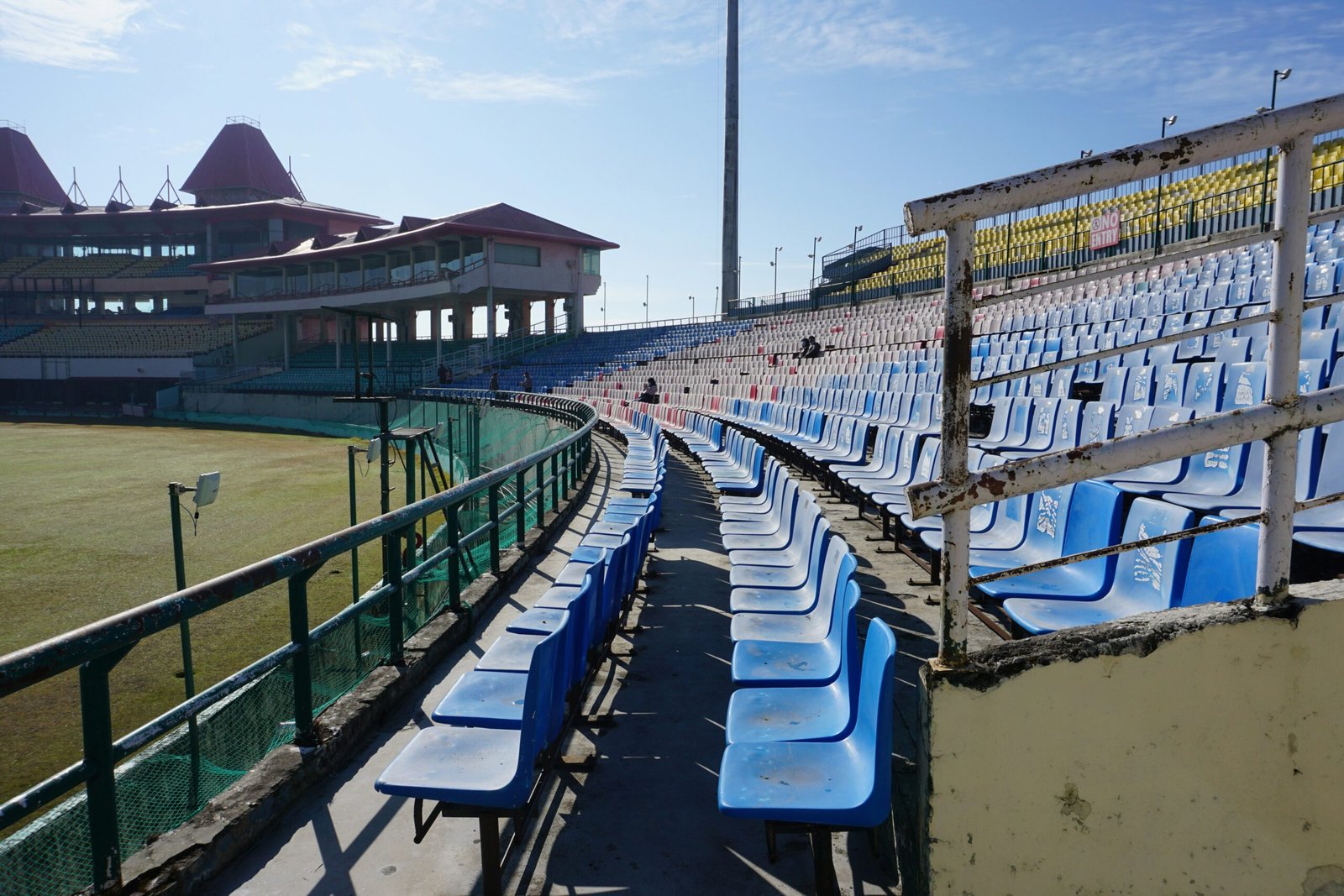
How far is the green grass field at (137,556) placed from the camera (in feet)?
20.9

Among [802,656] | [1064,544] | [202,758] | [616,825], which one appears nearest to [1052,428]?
[1064,544]

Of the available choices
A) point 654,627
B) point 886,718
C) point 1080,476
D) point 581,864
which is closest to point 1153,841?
point 886,718

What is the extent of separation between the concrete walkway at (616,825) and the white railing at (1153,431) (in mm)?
1132

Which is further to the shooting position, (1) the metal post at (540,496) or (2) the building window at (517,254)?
(2) the building window at (517,254)

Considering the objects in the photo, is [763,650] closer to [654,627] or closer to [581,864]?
[581,864]

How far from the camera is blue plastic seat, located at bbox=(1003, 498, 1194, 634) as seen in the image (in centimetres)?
288

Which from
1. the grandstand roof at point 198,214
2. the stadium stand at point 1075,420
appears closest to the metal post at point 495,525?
the stadium stand at point 1075,420

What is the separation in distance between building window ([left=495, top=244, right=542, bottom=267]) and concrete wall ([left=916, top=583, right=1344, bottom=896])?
137ft

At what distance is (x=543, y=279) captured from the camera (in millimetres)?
43438

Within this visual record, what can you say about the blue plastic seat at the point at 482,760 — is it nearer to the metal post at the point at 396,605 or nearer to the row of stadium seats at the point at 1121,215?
the metal post at the point at 396,605

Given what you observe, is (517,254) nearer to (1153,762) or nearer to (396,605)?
(396,605)

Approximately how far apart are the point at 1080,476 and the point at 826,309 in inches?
1110

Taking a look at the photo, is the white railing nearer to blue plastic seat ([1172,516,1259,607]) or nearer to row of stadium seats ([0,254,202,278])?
blue plastic seat ([1172,516,1259,607])

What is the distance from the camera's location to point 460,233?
40.9 meters
